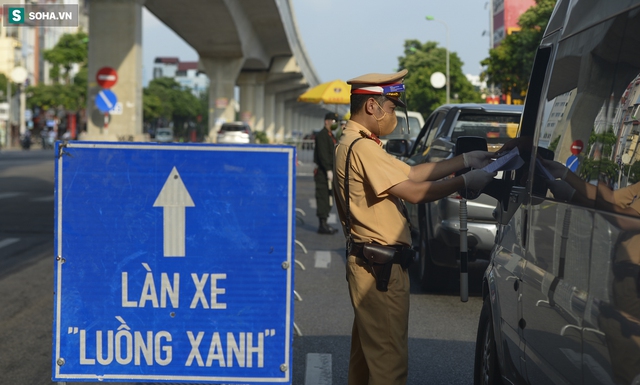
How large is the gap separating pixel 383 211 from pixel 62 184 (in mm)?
1378

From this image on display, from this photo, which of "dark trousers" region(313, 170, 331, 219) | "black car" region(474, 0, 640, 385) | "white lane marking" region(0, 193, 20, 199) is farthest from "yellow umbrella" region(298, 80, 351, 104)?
"black car" region(474, 0, 640, 385)

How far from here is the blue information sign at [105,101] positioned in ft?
92.7

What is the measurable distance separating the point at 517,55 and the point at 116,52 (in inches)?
799

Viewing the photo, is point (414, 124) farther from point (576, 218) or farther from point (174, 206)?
point (576, 218)

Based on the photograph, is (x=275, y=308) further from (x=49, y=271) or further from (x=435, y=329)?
(x=49, y=271)

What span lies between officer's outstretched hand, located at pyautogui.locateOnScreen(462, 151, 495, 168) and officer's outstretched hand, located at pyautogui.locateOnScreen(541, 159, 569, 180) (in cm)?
37

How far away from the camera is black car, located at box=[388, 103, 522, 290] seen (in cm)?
863

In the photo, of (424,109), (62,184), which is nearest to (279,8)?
(424,109)

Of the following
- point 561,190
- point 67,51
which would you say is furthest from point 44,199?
point 67,51

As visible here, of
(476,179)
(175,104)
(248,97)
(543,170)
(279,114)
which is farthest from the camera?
(175,104)

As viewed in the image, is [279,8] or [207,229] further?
[279,8]

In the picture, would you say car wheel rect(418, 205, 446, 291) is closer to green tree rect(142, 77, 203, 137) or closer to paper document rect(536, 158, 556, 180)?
paper document rect(536, 158, 556, 180)

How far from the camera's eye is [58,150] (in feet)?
13.7

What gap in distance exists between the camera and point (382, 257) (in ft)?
13.5
